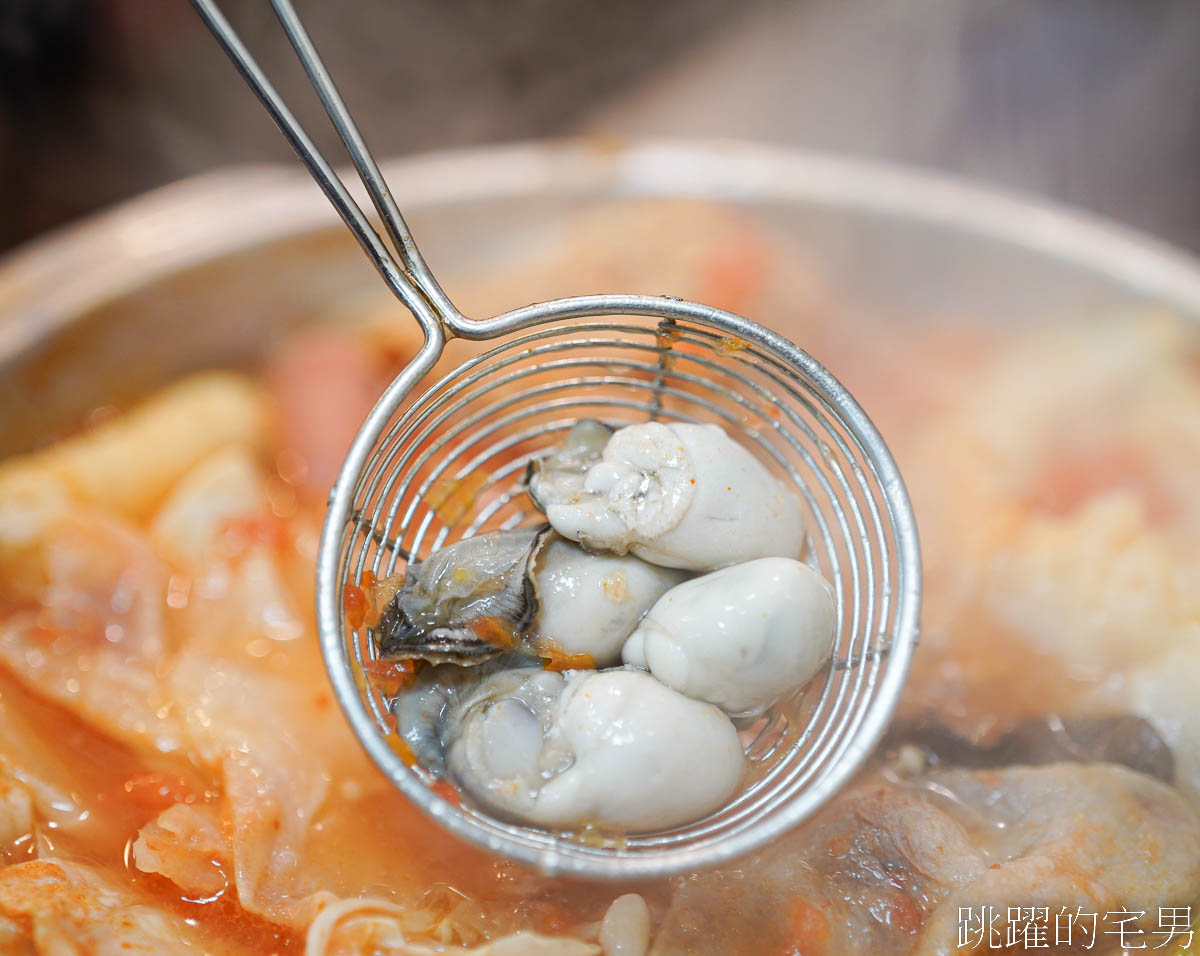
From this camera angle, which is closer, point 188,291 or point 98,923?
point 98,923

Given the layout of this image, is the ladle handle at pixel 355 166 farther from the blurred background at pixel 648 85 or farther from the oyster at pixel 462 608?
the blurred background at pixel 648 85

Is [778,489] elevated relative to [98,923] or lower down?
elevated

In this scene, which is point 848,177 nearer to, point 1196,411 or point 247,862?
point 1196,411

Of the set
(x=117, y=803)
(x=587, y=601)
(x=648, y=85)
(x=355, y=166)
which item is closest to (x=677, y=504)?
(x=587, y=601)

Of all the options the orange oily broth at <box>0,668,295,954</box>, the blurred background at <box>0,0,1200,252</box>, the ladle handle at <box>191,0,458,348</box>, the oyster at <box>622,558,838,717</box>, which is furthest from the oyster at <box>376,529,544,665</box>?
the blurred background at <box>0,0,1200,252</box>

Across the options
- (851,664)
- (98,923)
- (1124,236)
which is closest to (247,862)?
(98,923)

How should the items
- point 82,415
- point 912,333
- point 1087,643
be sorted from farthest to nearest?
1. point 912,333
2. point 82,415
3. point 1087,643

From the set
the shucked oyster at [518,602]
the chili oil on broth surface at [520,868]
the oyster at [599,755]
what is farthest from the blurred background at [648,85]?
the oyster at [599,755]
